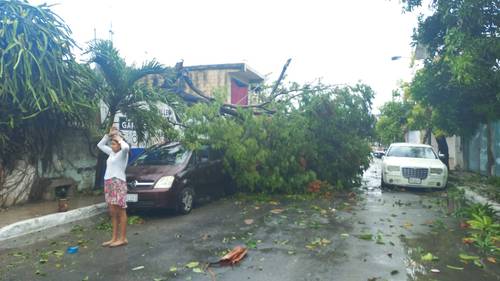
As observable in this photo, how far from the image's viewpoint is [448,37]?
355 inches

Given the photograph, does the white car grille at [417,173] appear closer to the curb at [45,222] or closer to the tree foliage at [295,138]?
the tree foliage at [295,138]

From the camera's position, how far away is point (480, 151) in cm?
1619

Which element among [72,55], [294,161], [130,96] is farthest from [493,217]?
[72,55]

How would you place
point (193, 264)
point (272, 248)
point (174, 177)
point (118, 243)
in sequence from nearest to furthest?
1. point (193, 264)
2. point (272, 248)
3. point (118, 243)
4. point (174, 177)

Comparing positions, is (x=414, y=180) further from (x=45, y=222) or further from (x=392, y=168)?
(x=45, y=222)

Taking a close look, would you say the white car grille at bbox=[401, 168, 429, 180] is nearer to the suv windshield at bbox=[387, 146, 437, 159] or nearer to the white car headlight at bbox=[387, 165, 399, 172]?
the white car headlight at bbox=[387, 165, 399, 172]

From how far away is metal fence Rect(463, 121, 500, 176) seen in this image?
14.0 metres

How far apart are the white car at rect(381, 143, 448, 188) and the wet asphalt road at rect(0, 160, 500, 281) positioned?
2927 millimetres

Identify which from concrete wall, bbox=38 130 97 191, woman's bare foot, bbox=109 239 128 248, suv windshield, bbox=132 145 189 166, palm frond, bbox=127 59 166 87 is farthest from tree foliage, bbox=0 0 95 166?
woman's bare foot, bbox=109 239 128 248

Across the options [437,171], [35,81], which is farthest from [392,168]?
[35,81]

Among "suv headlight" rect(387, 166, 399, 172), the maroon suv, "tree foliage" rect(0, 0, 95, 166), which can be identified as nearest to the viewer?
"tree foliage" rect(0, 0, 95, 166)

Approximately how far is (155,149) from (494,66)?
886cm

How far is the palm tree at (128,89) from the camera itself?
922 cm

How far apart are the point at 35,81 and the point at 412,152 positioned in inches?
461
